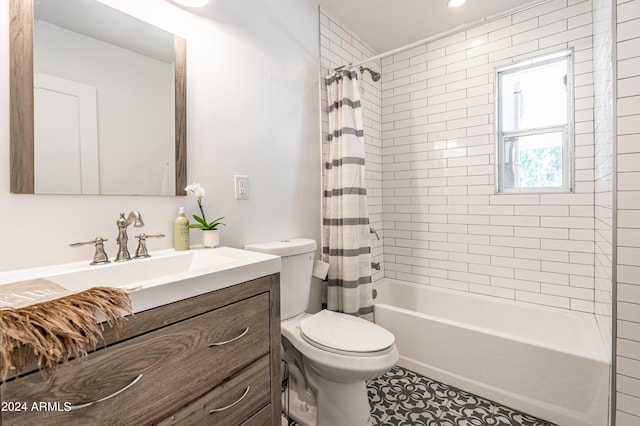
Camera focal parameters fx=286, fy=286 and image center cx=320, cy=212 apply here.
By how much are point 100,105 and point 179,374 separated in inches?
40.3

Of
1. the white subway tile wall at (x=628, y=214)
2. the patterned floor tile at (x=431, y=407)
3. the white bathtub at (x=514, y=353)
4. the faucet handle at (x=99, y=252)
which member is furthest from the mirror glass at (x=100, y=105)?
the white subway tile wall at (x=628, y=214)

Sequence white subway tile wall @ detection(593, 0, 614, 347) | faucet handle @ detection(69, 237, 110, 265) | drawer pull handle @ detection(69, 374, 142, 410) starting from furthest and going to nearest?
white subway tile wall @ detection(593, 0, 614, 347), faucet handle @ detection(69, 237, 110, 265), drawer pull handle @ detection(69, 374, 142, 410)

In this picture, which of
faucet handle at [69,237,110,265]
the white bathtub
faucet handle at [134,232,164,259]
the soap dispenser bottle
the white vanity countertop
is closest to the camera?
the white vanity countertop

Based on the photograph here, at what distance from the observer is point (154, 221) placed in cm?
124

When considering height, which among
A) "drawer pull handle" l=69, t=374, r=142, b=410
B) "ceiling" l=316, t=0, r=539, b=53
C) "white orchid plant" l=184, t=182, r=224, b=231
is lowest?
"drawer pull handle" l=69, t=374, r=142, b=410

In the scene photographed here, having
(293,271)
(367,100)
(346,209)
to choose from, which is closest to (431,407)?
(293,271)

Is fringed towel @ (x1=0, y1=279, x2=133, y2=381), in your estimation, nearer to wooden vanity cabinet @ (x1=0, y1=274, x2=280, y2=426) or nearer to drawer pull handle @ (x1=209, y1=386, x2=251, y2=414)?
wooden vanity cabinet @ (x1=0, y1=274, x2=280, y2=426)

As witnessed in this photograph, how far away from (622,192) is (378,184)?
1.75m

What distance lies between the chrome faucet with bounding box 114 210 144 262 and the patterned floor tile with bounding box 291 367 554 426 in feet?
4.07

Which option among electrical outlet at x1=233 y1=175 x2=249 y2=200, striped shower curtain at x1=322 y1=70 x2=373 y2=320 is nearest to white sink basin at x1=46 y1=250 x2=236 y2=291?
electrical outlet at x1=233 y1=175 x2=249 y2=200

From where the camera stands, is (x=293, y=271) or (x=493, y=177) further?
(x=493, y=177)

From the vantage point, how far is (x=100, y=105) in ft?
3.62

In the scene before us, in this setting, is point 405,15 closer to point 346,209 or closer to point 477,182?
point 477,182

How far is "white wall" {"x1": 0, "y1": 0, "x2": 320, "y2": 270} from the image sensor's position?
966 mm
